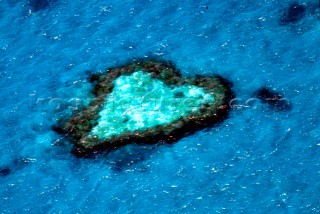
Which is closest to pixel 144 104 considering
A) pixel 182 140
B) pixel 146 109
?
pixel 146 109

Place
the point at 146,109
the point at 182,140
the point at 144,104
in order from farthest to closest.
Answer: the point at 144,104, the point at 146,109, the point at 182,140

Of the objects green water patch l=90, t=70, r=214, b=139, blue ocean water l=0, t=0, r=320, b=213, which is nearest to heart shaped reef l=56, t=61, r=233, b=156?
green water patch l=90, t=70, r=214, b=139

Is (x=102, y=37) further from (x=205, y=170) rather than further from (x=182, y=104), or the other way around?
(x=205, y=170)

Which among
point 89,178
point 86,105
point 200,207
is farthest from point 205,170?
point 86,105

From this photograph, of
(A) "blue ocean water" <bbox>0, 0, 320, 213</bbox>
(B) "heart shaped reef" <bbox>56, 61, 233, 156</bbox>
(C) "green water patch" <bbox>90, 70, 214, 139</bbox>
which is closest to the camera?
(A) "blue ocean water" <bbox>0, 0, 320, 213</bbox>

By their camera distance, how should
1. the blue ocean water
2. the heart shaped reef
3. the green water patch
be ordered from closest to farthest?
the blue ocean water
the heart shaped reef
the green water patch

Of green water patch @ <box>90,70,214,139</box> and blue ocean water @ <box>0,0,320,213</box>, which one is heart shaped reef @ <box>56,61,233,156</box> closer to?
green water patch @ <box>90,70,214,139</box>

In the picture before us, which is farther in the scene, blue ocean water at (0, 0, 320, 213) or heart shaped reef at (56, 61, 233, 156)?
heart shaped reef at (56, 61, 233, 156)

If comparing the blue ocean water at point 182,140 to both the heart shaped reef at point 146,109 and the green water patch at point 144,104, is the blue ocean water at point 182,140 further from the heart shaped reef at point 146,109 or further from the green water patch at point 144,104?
the green water patch at point 144,104

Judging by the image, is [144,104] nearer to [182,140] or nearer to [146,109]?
[146,109]
